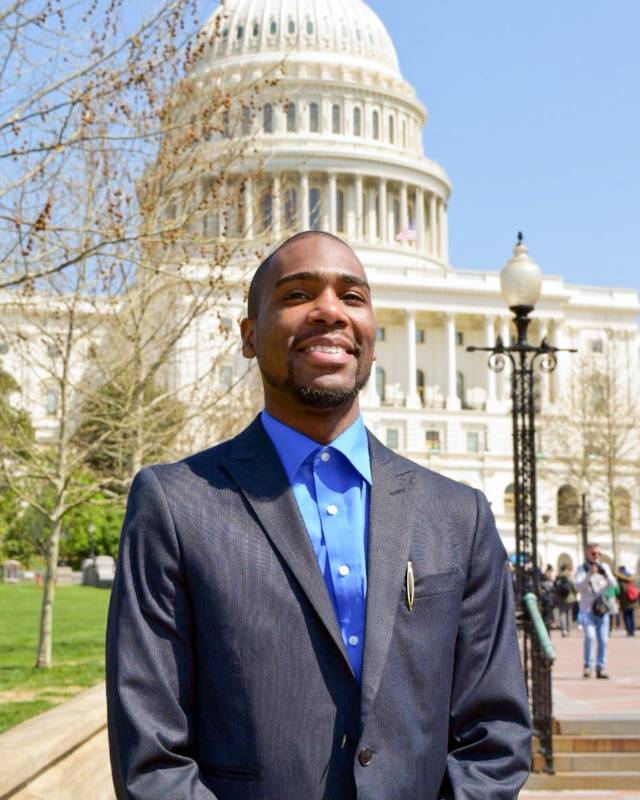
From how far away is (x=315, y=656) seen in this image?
282 centimetres

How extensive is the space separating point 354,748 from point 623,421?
189 ft

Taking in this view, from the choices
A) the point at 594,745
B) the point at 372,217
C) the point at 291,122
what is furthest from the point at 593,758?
the point at 291,122

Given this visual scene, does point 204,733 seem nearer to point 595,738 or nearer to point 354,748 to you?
point 354,748

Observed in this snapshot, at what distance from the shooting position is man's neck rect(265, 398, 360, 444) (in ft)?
10.1

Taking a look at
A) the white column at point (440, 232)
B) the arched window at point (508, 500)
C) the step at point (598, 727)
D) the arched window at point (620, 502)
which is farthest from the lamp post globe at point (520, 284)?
the white column at point (440, 232)

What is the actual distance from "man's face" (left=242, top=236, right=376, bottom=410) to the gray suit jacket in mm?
205

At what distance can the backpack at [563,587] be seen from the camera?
98.3 feet

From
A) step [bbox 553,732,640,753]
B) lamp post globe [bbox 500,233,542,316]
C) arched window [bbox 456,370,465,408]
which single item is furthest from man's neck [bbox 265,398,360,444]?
arched window [bbox 456,370,465,408]

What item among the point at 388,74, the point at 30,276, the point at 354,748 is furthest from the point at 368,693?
the point at 388,74

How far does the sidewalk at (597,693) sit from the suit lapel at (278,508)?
7305 mm

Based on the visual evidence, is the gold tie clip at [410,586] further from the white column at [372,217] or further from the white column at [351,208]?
the white column at [372,217]

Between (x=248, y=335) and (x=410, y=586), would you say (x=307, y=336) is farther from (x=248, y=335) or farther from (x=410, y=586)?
(x=410, y=586)

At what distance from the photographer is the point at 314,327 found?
3.08 metres

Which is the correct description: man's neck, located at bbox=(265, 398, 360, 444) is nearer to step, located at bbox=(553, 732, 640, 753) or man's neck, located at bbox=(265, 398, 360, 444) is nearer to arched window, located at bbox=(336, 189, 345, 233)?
step, located at bbox=(553, 732, 640, 753)
